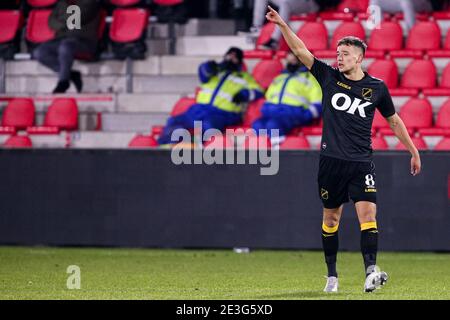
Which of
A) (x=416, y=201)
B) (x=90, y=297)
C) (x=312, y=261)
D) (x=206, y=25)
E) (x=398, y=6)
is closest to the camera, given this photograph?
(x=90, y=297)

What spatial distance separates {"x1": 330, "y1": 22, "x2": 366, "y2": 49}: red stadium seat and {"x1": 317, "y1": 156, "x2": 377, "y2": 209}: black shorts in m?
7.38

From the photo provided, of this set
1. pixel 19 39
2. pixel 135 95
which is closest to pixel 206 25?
pixel 135 95

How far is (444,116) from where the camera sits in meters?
15.1

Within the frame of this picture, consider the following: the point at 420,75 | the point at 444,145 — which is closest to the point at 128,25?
the point at 420,75

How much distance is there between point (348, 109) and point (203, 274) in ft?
8.62

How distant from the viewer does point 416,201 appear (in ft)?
43.8

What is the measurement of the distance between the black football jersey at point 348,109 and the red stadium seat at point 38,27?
948 cm

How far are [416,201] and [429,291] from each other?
4003 millimetres

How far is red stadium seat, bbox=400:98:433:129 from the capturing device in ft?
49.7

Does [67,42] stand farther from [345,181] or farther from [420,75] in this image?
[345,181]

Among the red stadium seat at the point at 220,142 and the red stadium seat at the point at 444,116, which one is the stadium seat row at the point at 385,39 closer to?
the red stadium seat at the point at 444,116

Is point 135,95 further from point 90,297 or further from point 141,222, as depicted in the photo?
point 90,297

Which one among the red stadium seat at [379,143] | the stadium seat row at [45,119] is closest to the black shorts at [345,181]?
the red stadium seat at [379,143]

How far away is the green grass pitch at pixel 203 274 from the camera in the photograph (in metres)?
9.17
